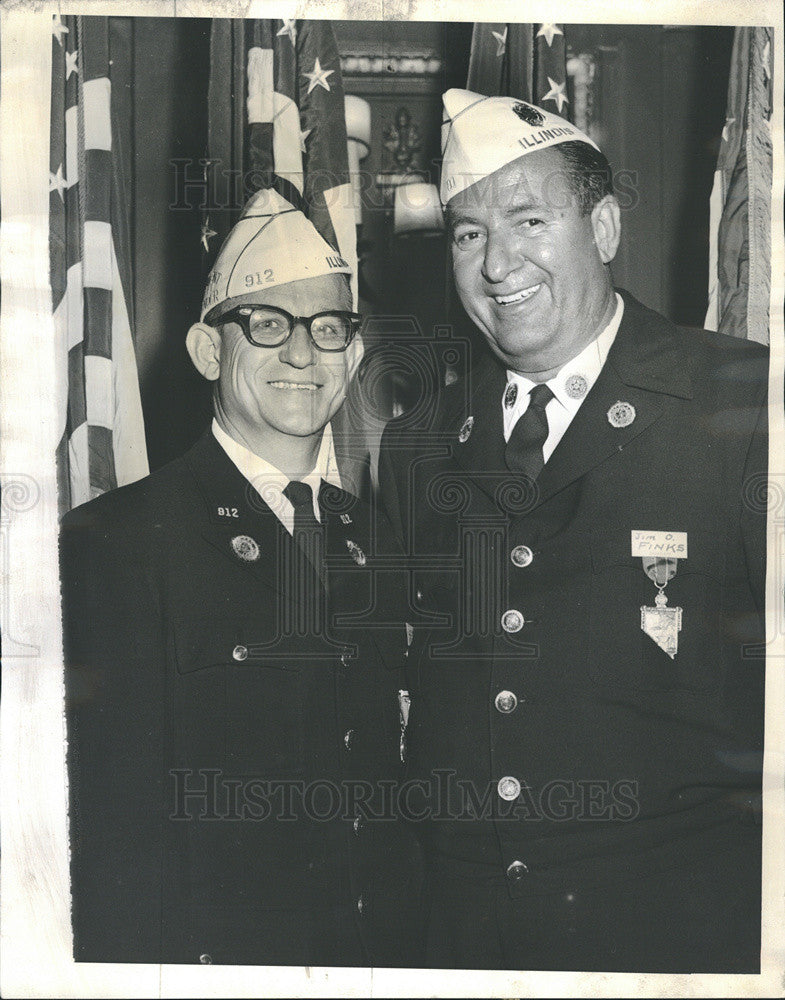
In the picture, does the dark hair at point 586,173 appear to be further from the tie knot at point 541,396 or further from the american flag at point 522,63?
the tie knot at point 541,396

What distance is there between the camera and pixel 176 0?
1.95 meters

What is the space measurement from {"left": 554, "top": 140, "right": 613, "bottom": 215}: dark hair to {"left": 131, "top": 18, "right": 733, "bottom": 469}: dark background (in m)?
0.03

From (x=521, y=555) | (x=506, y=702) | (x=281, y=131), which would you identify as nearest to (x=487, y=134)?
(x=281, y=131)

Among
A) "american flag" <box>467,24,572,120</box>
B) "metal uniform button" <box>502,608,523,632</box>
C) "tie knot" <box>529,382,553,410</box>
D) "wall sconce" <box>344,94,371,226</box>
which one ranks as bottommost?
"metal uniform button" <box>502,608,523,632</box>

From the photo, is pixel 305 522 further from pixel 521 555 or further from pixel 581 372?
pixel 581 372

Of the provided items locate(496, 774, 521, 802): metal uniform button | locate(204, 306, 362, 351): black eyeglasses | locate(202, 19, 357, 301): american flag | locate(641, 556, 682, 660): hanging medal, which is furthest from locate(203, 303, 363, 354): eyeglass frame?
locate(496, 774, 521, 802): metal uniform button

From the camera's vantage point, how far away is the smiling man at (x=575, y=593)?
1850mm

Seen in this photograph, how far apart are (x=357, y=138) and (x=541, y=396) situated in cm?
63

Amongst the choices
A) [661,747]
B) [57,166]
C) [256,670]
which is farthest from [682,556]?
[57,166]

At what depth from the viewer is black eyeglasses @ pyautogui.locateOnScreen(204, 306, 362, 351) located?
1877 millimetres

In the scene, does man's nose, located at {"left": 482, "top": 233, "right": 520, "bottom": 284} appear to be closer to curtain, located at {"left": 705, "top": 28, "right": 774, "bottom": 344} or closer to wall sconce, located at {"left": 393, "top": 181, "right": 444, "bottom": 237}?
wall sconce, located at {"left": 393, "top": 181, "right": 444, "bottom": 237}

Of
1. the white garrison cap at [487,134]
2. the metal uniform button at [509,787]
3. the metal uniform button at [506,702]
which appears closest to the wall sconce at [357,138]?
the white garrison cap at [487,134]

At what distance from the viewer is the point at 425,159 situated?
1.88 m

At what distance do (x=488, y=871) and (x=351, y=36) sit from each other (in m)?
1.69
